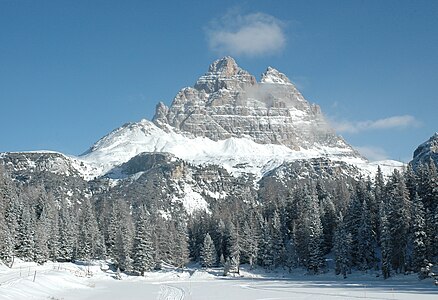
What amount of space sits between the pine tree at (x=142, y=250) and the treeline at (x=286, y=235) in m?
0.18

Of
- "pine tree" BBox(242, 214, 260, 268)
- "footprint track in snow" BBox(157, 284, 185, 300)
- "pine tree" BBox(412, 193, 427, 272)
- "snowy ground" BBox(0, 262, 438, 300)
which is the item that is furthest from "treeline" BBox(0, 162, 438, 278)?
"footprint track in snow" BBox(157, 284, 185, 300)

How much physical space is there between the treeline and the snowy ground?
4337 mm

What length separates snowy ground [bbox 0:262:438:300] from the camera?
4281cm

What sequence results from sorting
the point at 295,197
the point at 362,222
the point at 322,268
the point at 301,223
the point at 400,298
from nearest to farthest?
1. the point at 400,298
2. the point at 362,222
3. the point at 322,268
4. the point at 301,223
5. the point at 295,197

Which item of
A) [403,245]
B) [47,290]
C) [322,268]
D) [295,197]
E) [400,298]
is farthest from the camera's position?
[295,197]

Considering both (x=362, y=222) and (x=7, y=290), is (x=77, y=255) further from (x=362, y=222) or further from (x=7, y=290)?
(x=7, y=290)

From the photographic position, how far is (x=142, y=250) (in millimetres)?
96312

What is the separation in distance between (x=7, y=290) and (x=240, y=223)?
10067 cm

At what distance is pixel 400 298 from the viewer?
1567 inches

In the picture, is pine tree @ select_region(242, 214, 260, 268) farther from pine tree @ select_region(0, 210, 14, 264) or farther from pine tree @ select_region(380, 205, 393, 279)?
pine tree @ select_region(0, 210, 14, 264)

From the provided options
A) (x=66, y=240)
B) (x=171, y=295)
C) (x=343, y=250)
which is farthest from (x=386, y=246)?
(x=66, y=240)

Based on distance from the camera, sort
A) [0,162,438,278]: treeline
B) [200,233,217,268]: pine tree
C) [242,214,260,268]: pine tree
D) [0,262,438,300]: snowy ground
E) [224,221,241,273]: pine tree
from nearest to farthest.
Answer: [0,262,438,300]: snowy ground → [0,162,438,278]: treeline → [224,221,241,273]: pine tree → [242,214,260,268]: pine tree → [200,233,217,268]: pine tree

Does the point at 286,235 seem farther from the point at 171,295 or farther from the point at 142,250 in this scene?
the point at 171,295

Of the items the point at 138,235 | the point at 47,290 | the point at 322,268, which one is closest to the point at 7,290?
the point at 47,290
